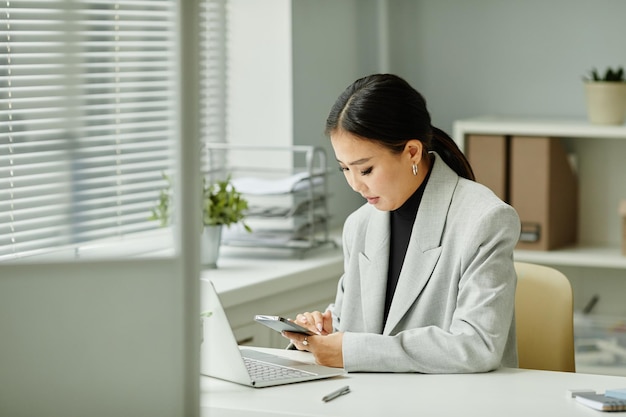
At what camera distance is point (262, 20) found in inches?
135

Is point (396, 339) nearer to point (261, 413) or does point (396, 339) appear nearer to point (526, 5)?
point (261, 413)

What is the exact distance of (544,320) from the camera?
218 centimetres

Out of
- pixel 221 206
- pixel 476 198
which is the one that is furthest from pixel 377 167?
pixel 221 206

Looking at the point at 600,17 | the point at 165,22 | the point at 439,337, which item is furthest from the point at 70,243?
the point at 600,17

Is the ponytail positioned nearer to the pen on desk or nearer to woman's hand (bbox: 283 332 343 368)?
woman's hand (bbox: 283 332 343 368)

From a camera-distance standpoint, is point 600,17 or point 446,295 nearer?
point 446,295

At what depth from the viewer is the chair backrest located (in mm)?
2158

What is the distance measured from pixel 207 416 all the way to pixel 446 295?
0.61 m

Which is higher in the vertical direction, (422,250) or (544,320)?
(422,250)

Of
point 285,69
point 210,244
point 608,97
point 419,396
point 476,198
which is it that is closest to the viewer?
point 419,396

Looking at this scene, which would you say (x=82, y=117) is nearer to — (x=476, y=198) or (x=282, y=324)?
(x=282, y=324)

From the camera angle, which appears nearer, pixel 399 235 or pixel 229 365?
pixel 229 365

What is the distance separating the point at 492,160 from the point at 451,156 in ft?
3.68

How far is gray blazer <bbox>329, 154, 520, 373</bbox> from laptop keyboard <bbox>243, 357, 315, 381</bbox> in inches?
4.1
